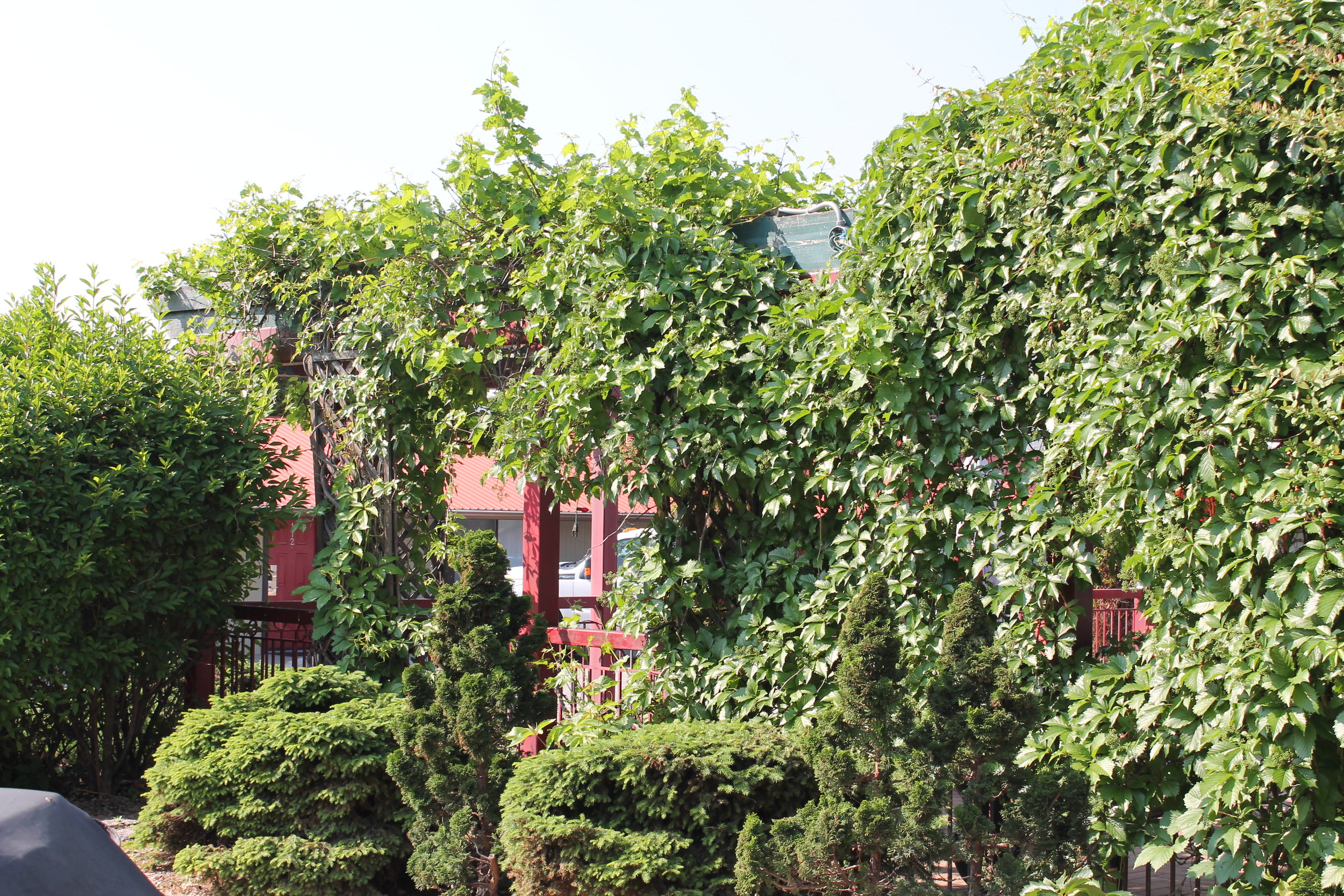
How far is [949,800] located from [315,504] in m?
4.83

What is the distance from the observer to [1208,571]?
3258 millimetres

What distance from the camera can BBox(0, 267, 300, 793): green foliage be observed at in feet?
19.6

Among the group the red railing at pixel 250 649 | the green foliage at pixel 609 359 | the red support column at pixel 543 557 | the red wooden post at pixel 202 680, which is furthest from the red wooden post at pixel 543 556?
the red wooden post at pixel 202 680

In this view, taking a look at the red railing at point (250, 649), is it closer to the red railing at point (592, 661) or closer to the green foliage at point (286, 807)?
the green foliage at point (286, 807)

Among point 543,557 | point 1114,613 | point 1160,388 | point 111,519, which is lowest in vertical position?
point 1114,613

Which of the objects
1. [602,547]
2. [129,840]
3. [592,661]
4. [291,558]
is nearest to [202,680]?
[129,840]

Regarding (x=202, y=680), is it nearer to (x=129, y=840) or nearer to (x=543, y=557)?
(x=129, y=840)

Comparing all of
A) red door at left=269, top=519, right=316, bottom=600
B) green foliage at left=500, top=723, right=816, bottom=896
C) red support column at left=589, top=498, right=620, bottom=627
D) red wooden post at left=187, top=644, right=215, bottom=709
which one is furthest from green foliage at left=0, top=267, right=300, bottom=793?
green foliage at left=500, top=723, right=816, bottom=896

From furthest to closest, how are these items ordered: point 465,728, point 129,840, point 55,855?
point 129,840
point 465,728
point 55,855

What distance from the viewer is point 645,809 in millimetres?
4039

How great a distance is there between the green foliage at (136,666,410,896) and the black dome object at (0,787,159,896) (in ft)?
9.41

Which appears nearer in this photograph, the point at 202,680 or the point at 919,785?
the point at 919,785

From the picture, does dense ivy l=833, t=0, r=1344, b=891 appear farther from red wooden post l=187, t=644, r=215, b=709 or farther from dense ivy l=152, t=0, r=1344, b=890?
red wooden post l=187, t=644, r=215, b=709

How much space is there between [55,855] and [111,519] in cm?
486
